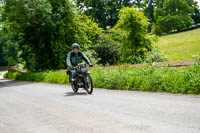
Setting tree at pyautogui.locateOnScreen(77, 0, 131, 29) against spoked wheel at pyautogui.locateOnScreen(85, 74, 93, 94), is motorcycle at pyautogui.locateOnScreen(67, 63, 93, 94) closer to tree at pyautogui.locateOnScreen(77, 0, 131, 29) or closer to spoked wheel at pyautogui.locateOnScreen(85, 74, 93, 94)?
spoked wheel at pyautogui.locateOnScreen(85, 74, 93, 94)

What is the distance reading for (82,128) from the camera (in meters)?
4.79

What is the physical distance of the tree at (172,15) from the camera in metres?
67.8

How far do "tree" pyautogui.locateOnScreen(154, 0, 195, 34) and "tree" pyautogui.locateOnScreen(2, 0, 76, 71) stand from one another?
4643 cm

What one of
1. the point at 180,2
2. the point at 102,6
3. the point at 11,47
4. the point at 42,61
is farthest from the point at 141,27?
the point at 11,47

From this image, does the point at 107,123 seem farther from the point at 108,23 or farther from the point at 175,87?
the point at 108,23

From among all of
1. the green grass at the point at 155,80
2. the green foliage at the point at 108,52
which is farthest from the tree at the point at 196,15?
the green grass at the point at 155,80

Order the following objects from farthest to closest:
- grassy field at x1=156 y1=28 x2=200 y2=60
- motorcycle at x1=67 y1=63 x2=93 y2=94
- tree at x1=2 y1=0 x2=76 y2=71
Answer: grassy field at x1=156 y1=28 x2=200 y2=60 < tree at x1=2 y1=0 x2=76 y2=71 < motorcycle at x1=67 y1=63 x2=93 y2=94

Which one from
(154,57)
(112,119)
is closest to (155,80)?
(112,119)

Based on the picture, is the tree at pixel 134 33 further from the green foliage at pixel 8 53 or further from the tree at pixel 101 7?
the green foliage at pixel 8 53

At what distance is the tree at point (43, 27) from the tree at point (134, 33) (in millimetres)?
6084

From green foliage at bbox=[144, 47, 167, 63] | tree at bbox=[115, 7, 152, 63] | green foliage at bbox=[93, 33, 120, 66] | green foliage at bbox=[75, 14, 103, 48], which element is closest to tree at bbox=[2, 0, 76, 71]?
green foliage at bbox=[75, 14, 103, 48]

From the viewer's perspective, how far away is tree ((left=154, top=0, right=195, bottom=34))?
6775cm

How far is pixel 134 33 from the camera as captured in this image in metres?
20.8

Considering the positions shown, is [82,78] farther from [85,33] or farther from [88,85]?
[85,33]
